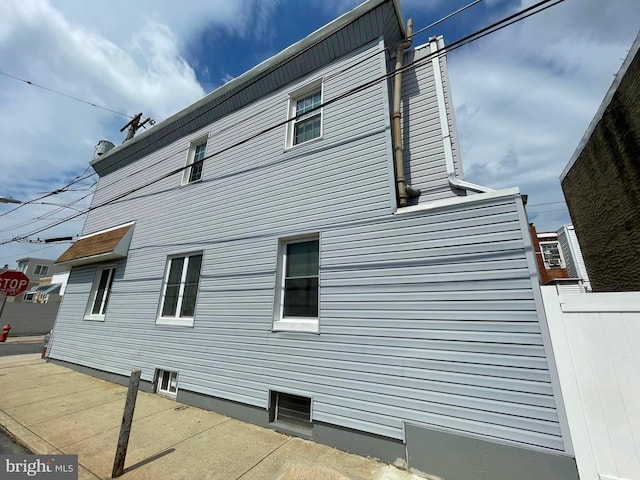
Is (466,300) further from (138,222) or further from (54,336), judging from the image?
(54,336)

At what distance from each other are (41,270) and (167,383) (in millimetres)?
56446

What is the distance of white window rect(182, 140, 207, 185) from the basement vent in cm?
620

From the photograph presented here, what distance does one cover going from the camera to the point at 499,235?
11.6 feet

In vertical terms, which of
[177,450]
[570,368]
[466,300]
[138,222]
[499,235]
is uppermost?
[138,222]

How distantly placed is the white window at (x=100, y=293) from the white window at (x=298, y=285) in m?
6.65

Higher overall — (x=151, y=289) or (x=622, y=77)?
(x=622, y=77)

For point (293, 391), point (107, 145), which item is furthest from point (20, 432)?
point (107, 145)

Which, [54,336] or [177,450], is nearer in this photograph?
[177,450]

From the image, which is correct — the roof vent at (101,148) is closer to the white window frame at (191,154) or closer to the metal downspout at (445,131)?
the white window frame at (191,154)

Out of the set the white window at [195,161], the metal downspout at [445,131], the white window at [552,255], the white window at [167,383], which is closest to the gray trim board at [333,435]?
the white window at [167,383]

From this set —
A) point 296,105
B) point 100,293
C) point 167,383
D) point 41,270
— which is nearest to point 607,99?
point 296,105

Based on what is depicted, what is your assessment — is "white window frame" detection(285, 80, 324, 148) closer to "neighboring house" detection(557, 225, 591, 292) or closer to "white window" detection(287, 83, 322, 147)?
"white window" detection(287, 83, 322, 147)

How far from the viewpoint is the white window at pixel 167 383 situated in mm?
6164

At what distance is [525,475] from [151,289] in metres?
8.06
